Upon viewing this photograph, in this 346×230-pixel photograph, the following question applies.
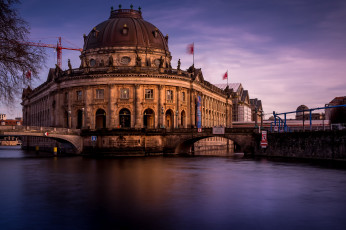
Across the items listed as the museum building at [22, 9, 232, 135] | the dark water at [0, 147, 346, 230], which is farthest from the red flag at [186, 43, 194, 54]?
the dark water at [0, 147, 346, 230]

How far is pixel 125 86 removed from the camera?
7750cm

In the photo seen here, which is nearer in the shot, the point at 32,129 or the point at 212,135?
the point at 32,129

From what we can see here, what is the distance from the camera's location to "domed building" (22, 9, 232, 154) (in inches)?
3046

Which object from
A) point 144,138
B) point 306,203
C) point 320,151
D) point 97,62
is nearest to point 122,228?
point 306,203

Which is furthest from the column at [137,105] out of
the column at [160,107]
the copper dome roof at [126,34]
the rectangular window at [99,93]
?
the copper dome roof at [126,34]

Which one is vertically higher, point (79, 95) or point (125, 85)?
point (125, 85)

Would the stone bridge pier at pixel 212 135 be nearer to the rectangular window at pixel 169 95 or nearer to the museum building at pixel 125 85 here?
the museum building at pixel 125 85

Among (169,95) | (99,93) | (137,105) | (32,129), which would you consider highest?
(99,93)

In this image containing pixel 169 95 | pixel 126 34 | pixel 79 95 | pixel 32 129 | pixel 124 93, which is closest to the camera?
pixel 32 129

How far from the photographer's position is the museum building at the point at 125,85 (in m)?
77.4

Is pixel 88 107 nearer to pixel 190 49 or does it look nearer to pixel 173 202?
pixel 190 49

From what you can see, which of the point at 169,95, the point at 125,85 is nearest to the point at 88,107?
the point at 125,85

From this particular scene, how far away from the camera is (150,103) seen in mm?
78688

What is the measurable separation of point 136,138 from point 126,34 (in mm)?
26929
